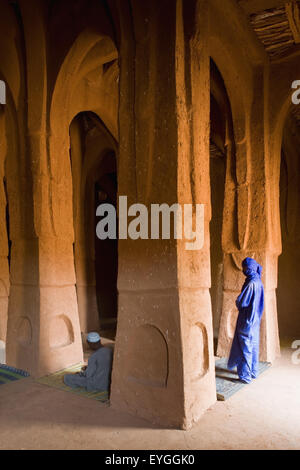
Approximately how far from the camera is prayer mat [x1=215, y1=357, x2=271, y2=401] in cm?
468

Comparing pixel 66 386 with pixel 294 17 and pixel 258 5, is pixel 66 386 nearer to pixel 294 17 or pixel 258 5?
pixel 258 5

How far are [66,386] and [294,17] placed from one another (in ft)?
20.2

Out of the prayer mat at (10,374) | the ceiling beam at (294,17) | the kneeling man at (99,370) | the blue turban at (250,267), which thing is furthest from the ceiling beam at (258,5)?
the prayer mat at (10,374)

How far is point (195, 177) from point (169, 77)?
44.2 inches

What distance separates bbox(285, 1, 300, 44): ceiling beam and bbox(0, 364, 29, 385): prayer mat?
6505 mm

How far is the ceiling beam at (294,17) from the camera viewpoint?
5282 millimetres

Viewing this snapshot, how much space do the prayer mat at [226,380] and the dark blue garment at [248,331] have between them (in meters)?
0.14

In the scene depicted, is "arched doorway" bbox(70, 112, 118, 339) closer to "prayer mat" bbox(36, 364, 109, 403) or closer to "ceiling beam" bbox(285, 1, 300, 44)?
"prayer mat" bbox(36, 364, 109, 403)

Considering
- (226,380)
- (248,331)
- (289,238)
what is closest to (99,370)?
(226,380)

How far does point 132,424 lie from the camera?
152 inches

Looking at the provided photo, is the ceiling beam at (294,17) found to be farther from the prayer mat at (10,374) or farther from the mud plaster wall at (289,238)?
the prayer mat at (10,374)

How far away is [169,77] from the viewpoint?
409 cm

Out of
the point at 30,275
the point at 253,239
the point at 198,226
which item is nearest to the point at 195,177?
the point at 198,226
